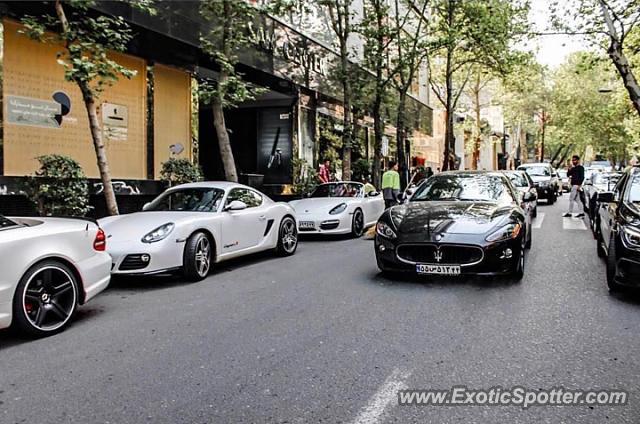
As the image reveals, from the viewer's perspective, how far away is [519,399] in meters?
3.63

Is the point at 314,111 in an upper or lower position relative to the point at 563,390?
upper

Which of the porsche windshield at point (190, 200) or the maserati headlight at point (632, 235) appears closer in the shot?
the maserati headlight at point (632, 235)

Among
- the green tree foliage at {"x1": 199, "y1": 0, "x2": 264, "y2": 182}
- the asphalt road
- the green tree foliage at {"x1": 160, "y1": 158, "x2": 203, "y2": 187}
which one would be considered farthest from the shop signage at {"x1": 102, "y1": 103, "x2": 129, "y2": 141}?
the asphalt road

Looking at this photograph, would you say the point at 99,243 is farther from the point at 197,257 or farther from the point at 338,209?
the point at 338,209

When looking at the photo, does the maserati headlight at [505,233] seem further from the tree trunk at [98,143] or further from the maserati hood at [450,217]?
the tree trunk at [98,143]

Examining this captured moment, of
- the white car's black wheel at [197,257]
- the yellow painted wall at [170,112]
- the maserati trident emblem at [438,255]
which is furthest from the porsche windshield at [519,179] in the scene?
the white car's black wheel at [197,257]

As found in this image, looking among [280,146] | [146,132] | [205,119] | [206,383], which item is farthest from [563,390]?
[205,119]

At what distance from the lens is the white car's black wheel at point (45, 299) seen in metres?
4.93

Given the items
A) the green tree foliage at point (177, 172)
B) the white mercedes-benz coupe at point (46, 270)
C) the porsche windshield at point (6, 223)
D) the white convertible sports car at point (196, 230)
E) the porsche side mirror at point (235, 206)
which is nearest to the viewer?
the white mercedes-benz coupe at point (46, 270)

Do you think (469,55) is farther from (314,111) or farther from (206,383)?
(206,383)

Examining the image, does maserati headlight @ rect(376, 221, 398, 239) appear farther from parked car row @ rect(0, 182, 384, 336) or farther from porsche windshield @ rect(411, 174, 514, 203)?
parked car row @ rect(0, 182, 384, 336)

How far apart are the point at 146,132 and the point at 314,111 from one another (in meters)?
8.75

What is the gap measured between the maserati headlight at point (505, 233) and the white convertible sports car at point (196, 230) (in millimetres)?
3767

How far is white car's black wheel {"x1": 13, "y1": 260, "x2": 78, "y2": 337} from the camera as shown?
4930 millimetres
